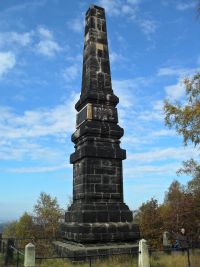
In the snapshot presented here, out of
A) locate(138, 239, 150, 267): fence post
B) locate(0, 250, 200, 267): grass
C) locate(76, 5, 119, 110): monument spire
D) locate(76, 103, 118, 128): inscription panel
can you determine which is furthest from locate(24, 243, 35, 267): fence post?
locate(76, 5, 119, 110): monument spire

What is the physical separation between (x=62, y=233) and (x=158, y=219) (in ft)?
56.1

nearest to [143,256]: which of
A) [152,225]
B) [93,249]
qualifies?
[93,249]

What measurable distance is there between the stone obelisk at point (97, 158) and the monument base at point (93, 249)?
0.18m

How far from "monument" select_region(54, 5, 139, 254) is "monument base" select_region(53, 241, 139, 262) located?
0.06m

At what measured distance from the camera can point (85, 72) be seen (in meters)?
13.3

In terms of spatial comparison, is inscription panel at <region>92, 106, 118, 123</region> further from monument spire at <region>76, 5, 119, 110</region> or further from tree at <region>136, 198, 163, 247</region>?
tree at <region>136, 198, 163, 247</region>

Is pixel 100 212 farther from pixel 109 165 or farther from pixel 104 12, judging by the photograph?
pixel 104 12

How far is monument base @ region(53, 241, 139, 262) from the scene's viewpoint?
9930 millimetres

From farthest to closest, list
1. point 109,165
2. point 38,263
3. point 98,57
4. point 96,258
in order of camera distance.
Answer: point 98,57 < point 109,165 < point 38,263 < point 96,258

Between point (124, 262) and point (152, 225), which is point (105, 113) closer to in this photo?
point (124, 262)

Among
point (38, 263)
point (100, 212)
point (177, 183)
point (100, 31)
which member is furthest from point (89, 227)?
point (177, 183)

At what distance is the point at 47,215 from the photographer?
45.6 m

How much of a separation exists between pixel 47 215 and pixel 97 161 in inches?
1410

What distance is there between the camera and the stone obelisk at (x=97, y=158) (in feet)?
36.4
